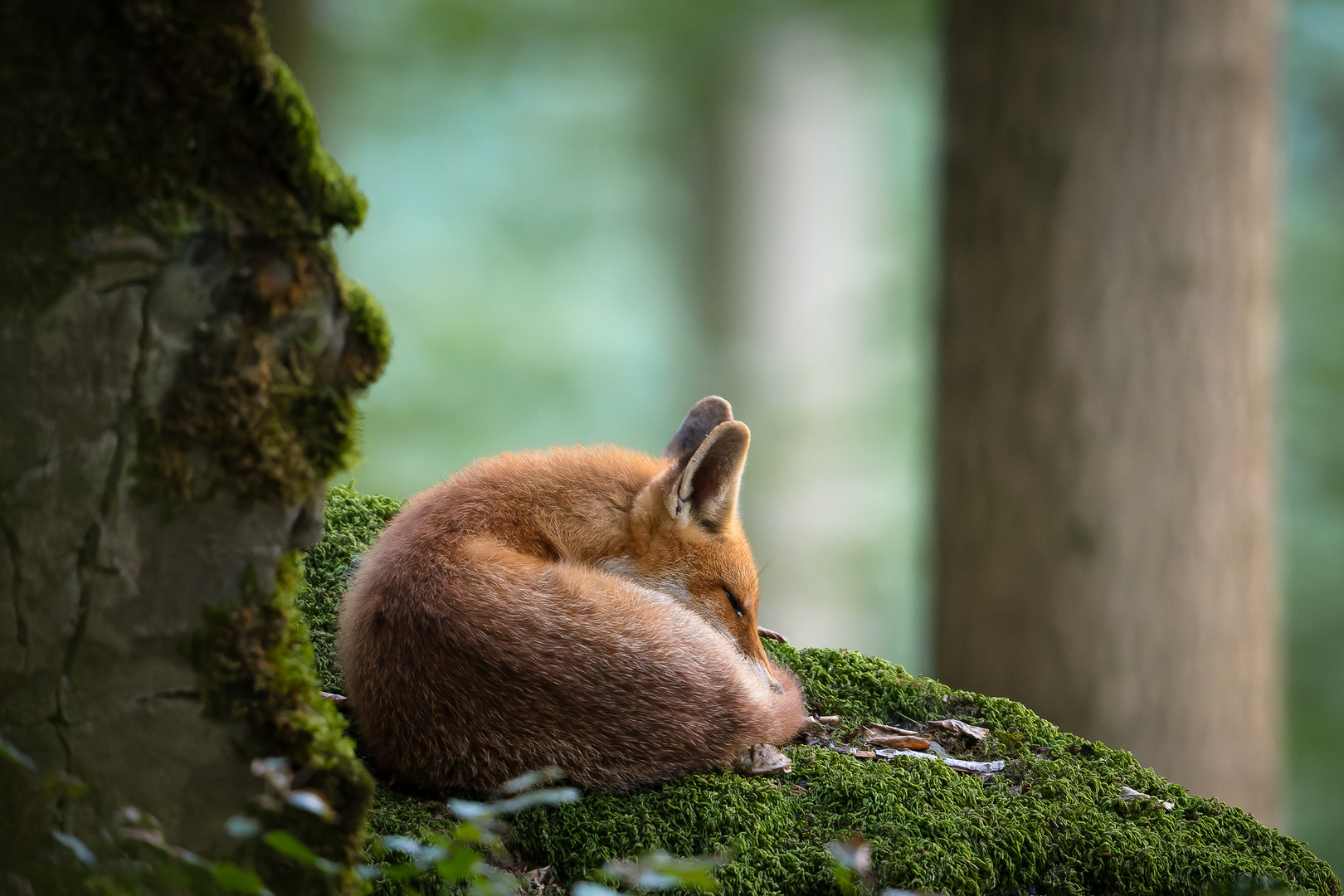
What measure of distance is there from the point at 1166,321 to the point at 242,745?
15.6 feet

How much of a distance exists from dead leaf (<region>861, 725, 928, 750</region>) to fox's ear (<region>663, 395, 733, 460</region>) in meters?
1.21

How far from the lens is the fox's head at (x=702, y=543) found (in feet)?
10.7

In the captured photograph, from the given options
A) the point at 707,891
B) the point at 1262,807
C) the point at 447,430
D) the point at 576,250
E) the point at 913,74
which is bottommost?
the point at 707,891

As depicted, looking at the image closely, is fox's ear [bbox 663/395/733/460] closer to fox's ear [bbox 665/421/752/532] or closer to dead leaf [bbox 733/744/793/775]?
fox's ear [bbox 665/421/752/532]

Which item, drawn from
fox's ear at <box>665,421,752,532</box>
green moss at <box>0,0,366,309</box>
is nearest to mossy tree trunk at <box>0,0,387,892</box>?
green moss at <box>0,0,366,309</box>

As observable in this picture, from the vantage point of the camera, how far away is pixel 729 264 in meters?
12.7

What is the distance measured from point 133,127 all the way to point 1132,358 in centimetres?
468

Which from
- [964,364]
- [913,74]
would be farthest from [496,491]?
[913,74]

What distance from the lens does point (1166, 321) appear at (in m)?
5.08

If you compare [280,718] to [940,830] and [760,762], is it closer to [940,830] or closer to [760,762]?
[760,762]

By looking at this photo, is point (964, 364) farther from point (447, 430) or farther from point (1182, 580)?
point (447, 430)

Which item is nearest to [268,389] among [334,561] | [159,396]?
[159,396]

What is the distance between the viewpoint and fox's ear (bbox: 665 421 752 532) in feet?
10.5

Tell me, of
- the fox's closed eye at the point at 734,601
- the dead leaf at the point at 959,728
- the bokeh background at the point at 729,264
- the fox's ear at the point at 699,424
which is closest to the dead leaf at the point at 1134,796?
the dead leaf at the point at 959,728
